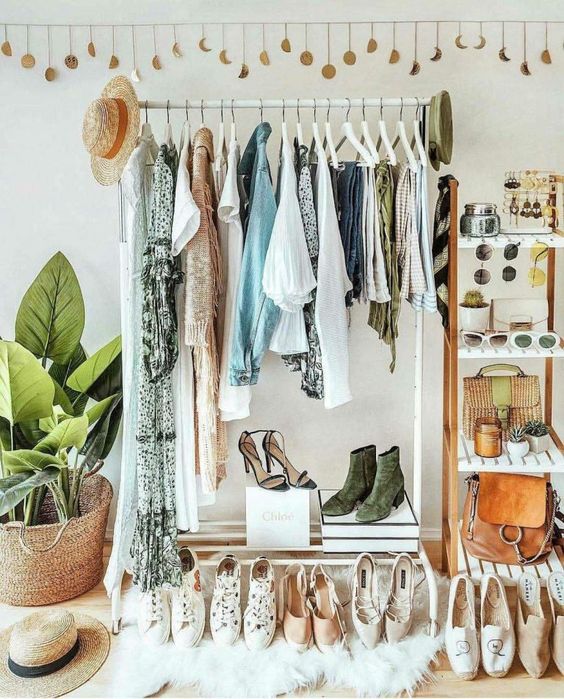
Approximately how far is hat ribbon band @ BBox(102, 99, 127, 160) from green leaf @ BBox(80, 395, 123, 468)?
2.92ft

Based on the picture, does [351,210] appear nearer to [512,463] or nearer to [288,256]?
[288,256]

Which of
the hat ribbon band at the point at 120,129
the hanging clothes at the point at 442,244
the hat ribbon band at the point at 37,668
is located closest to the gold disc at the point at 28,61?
the hat ribbon band at the point at 120,129

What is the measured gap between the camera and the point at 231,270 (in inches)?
94.2

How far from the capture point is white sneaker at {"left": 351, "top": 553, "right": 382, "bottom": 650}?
7.73 feet

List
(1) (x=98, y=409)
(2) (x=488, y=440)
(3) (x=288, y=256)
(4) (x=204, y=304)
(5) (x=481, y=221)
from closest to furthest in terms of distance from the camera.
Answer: (3) (x=288, y=256), (4) (x=204, y=304), (5) (x=481, y=221), (2) (x=488, y=440), (1) (x=98, y=409)

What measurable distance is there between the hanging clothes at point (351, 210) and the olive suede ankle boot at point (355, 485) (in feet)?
2.34

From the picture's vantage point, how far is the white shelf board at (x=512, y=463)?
2.47 metres

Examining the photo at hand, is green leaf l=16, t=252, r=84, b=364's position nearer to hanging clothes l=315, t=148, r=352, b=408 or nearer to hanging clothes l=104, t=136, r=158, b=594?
hanging clothes l=104, t=136, r=158, b=594

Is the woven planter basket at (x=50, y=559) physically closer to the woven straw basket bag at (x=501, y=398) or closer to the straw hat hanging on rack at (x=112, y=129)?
the straw hat hanging on rack at (x=112, y=129)

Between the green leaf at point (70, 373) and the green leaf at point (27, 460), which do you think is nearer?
the green leaf at point (27, 460)

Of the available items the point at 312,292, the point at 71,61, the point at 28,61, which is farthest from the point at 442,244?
the point at 28,61

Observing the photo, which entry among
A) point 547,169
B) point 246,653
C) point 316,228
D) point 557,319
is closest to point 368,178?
point 316,228

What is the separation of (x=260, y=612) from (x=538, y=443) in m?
1.07

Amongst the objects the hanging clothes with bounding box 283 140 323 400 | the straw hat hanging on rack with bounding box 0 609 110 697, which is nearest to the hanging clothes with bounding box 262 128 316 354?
the hanging clothes with bounding box 283 140 323 400
